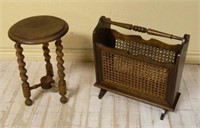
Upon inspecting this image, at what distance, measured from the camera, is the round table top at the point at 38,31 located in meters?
1.39

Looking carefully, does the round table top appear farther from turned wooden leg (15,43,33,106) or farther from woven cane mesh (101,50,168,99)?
woven cane mesh (101,50,168,99)

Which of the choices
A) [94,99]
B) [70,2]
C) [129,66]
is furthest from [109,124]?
[70,2]

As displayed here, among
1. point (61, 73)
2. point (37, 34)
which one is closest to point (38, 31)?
point (37, 34)

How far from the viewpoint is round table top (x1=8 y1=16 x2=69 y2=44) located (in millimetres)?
1391

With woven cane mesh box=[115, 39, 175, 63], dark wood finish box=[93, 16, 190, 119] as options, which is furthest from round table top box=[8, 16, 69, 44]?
woven cane mesh box=[115, 39, 175, 63]

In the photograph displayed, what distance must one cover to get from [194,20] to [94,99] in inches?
35.3

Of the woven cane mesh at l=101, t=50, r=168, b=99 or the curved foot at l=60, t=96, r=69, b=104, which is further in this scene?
the curved foot at l=60, t=96, r=69, b=104

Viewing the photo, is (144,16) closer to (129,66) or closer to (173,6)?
(173,6)

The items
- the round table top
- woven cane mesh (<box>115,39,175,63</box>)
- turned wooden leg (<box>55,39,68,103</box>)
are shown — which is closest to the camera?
the round table top

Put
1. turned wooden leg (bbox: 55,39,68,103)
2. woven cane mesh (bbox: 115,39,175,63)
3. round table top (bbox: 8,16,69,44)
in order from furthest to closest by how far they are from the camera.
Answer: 1. woven cane mesh (bbox: 115,39,175,63)
2. turned wooden leg (bbox: 55,39,68,103)
3. round table top (bbox: 8,16,69,44)

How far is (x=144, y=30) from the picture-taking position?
1.51 m

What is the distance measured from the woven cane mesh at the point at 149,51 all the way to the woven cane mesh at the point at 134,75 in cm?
19

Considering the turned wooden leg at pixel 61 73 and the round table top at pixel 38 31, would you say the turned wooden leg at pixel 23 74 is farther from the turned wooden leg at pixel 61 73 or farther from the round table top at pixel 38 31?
the turned wooden leg at pixel 61 73

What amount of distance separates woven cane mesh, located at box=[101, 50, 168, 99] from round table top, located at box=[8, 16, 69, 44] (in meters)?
0.30
